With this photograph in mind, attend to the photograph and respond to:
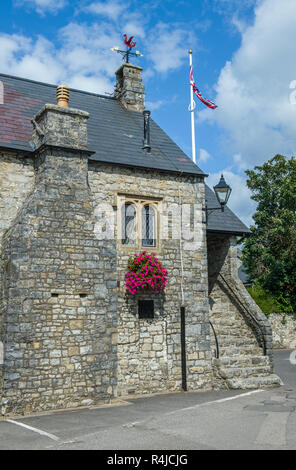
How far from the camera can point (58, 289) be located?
32.3 feet

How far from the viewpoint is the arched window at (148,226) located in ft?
39.3

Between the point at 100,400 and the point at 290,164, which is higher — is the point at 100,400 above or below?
below

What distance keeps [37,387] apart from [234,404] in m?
4.04

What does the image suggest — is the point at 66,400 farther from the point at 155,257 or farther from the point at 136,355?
the point at 155,257

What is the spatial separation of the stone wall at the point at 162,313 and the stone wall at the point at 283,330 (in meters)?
12.6

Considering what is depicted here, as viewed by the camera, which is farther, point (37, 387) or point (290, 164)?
point (290, 164)

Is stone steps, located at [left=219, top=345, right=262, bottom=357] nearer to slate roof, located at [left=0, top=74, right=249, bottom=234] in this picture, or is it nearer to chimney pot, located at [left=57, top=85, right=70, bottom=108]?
slate roof, located at [left=0, top=74, right=249, bottom=234]

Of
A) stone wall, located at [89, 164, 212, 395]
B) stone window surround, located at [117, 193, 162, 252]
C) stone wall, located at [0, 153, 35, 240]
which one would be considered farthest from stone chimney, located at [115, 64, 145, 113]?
stone wall, located at [0, 153, 35, 240]

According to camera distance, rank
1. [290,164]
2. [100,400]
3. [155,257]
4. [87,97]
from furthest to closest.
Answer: [290,164] < [87,97] < [155,257] < [100,400]

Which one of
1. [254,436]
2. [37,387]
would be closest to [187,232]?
[37,387]

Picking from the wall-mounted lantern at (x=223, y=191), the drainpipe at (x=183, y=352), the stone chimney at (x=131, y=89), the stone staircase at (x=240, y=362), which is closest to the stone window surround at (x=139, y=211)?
the wall-mounted lantern at (x=223, y=191)

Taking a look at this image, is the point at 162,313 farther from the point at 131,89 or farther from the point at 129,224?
the point at 131,89

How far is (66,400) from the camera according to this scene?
9.56 m

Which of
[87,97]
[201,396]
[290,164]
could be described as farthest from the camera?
[290,164]
